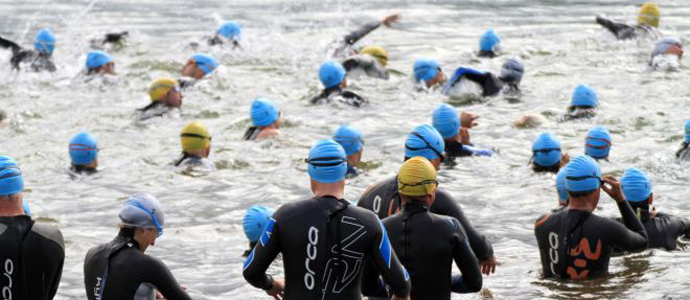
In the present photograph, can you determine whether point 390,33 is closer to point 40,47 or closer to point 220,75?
point 220,75

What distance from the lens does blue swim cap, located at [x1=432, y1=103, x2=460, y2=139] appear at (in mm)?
13469

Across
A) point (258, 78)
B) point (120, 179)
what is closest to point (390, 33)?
point (258, 78)

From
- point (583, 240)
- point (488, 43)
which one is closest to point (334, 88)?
point (488, 43)

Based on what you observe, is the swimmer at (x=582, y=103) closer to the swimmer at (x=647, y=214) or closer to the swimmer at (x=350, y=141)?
the swimmer at (x=350, y=141)

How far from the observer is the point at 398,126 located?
17.4m

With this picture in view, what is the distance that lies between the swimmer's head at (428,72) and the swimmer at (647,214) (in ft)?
30.8

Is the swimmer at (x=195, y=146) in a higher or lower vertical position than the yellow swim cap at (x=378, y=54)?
lower

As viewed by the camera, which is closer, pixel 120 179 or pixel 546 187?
pixel 546 187

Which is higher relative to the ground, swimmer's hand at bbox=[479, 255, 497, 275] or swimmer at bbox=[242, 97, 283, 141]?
swimmer's hand at bbox=[479, 255, 497, 275]

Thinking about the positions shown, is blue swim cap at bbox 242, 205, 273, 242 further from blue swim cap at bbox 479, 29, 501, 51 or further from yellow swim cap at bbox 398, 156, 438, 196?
blue swim cap at bbox 479, 29, 501, 51

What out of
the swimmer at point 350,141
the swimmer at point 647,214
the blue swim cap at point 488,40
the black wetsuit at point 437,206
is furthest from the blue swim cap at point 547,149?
Answer: the blue swim cap at point 488,40

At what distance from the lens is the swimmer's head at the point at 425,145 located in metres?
8.51

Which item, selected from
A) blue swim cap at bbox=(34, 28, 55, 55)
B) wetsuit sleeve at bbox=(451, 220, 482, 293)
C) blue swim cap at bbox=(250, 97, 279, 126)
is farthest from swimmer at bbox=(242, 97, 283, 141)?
wetsuit sleeve at bbox=(451, 220, 482, 293)

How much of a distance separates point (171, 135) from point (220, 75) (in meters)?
3.75
